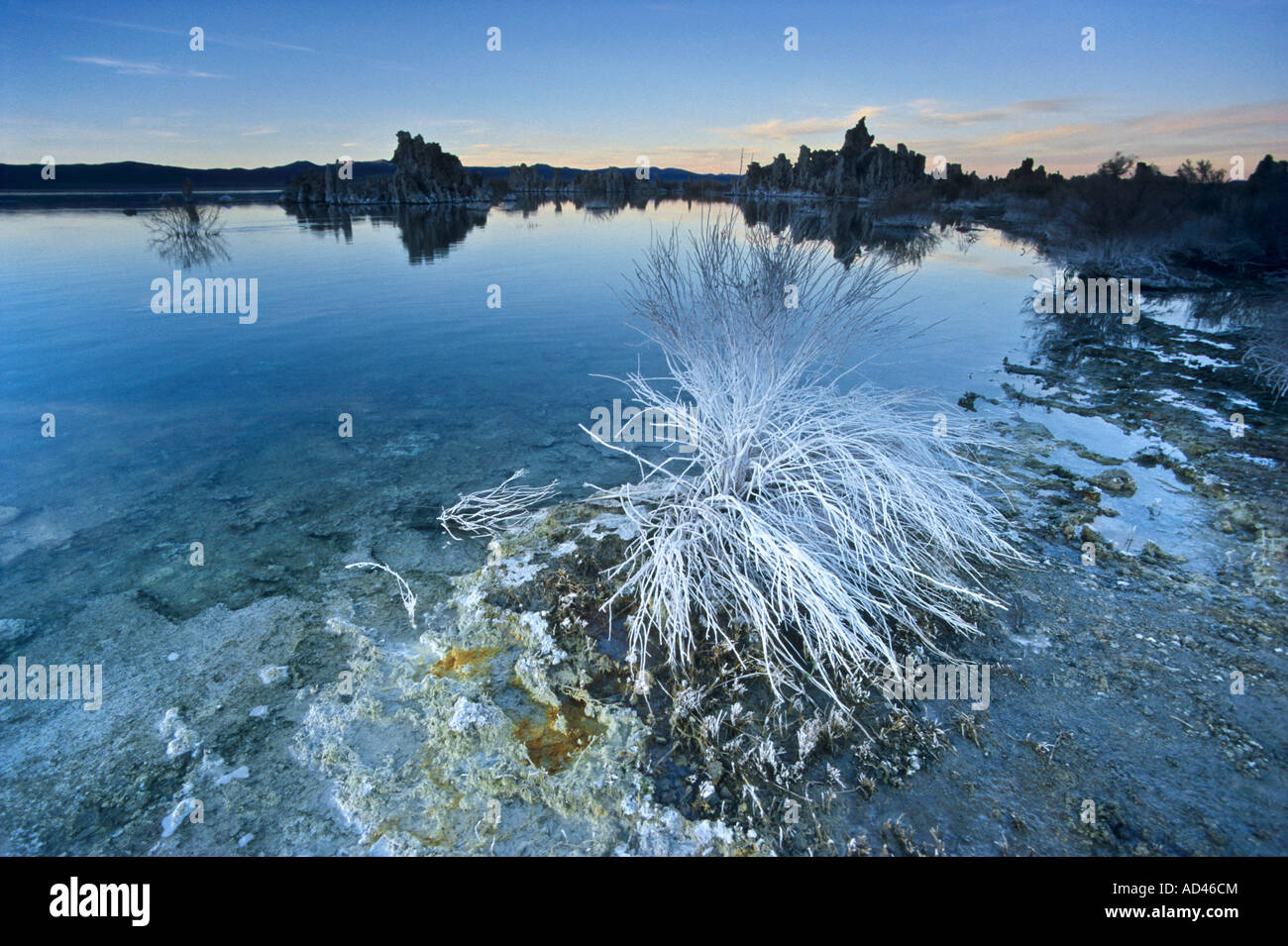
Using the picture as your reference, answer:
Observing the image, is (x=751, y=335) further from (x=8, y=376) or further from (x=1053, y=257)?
(x=1053, y=257)

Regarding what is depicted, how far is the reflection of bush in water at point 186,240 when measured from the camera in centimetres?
1894

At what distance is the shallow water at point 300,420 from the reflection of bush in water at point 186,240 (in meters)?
2.91

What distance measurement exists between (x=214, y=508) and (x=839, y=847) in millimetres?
5104

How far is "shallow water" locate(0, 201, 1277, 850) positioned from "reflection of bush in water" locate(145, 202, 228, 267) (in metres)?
2.91

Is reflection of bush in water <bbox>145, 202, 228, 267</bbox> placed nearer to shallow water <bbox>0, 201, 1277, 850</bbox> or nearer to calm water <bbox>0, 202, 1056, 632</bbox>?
calm water <bbox>0, 202, 1056, 632</bbox>

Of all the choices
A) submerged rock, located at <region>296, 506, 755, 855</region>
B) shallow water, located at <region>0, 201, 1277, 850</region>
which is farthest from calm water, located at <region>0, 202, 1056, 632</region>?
submerged rock, located at <region>296, 506, 755, 855</region>

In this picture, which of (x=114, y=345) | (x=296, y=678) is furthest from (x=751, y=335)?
(x=114, y=345)

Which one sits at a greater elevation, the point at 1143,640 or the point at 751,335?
the point at 751,335

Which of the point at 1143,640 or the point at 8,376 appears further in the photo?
the point at 8,376

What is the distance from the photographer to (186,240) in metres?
22.9

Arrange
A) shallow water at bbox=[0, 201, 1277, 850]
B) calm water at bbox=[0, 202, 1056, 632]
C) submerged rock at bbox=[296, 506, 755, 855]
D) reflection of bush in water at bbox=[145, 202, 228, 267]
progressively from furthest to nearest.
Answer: reflection of bush in water at bbox=[145, 202, 228, 267], calm water at bbox=[0, 202, 1056, 632], shallow water at bbox=[0, 201, 1277, 850], submerged rock at bbox=[296, 506, 755, 855]

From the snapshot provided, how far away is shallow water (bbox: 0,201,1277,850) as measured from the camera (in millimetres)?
4027

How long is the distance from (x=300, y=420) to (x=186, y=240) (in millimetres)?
22885

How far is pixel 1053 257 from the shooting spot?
20812 millimetres
